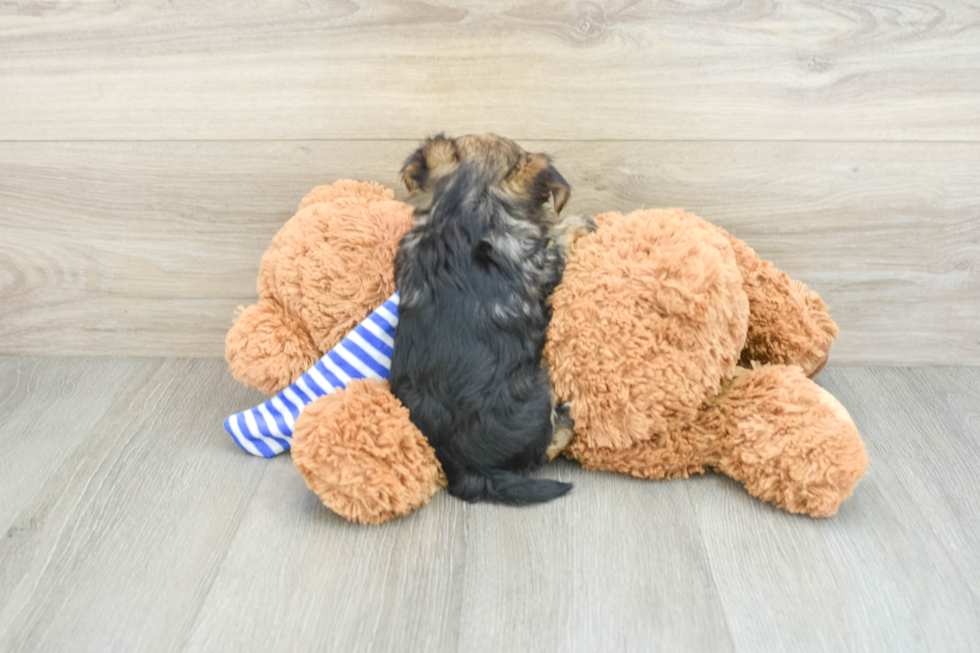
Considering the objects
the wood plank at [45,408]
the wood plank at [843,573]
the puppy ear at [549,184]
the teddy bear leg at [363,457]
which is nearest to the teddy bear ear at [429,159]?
the puppy ear at [549,184]

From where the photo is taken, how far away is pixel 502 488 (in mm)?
1084

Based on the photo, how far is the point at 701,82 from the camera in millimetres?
1327

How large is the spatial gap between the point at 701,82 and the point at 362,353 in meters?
0.80

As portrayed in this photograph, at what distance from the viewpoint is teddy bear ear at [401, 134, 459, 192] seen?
3.78 ft

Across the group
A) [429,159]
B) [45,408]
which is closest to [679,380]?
[429,159]

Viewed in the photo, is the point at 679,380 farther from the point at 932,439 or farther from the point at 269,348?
the point at 269,348

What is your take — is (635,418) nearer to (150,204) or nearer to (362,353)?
(362,353)

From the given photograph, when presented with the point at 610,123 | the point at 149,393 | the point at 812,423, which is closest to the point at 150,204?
the point at 149,393

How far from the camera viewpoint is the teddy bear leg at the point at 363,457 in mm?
1019

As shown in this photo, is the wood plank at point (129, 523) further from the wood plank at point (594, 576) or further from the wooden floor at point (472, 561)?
the wood plank at point (594, 576)

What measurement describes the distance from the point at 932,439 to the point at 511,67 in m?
1.02

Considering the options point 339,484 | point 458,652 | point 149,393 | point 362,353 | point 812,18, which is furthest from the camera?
point 149,393

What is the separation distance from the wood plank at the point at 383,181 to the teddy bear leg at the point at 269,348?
0.30m

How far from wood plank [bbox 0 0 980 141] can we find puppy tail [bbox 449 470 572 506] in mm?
661
